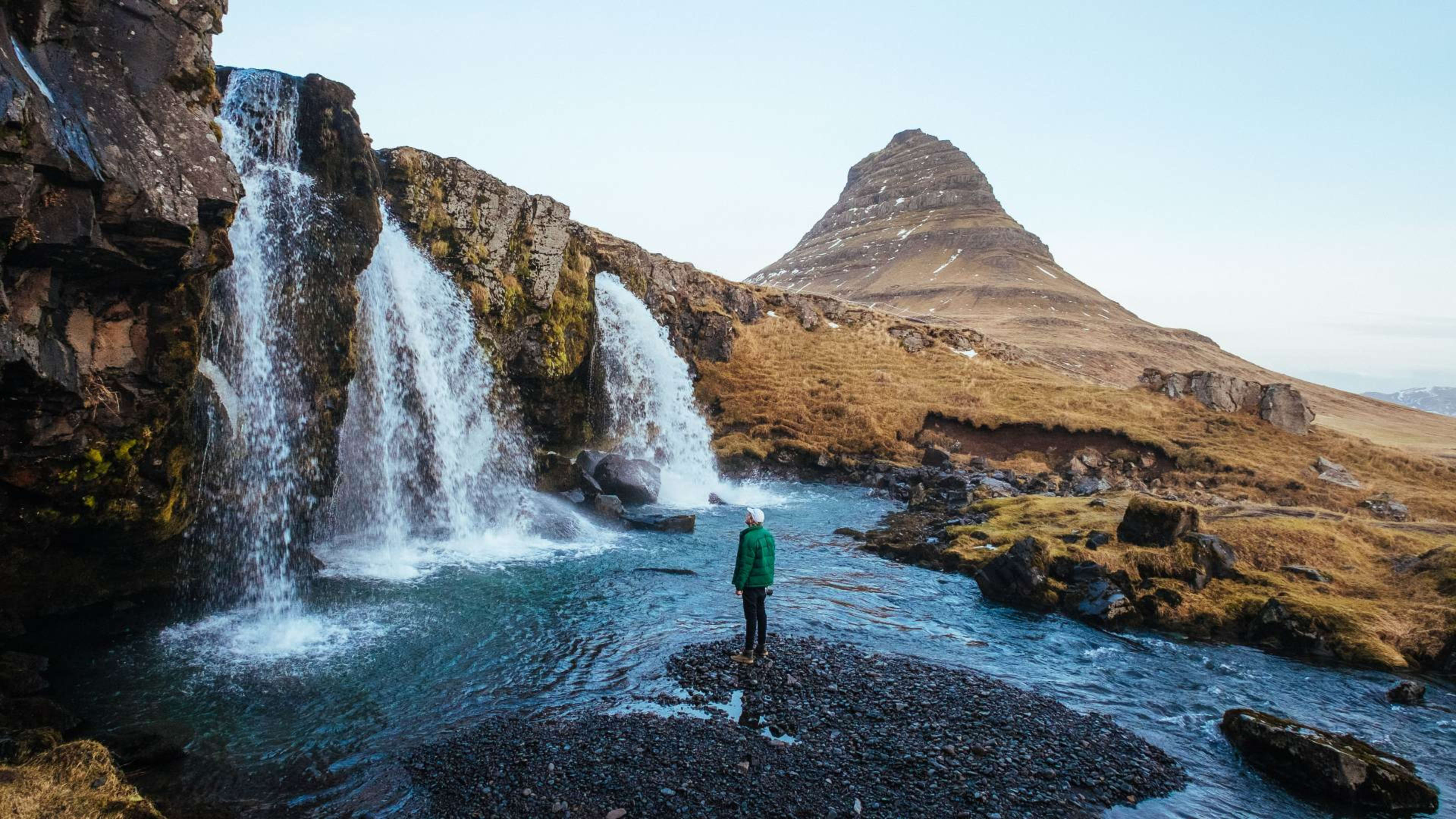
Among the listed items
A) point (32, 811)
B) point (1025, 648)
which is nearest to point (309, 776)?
point (32, 811)

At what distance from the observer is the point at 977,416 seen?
167ft

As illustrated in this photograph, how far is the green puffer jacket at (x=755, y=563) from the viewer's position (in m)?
15.1

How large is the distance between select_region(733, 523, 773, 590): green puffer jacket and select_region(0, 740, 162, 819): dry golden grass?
9892 millimetres

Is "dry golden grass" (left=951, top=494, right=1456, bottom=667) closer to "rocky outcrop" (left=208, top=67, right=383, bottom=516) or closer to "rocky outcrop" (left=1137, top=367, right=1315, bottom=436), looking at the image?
"rocky outcrop" (left=208, top=67, right=383, bottom=516)

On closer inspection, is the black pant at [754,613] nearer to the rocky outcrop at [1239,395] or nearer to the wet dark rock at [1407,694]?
the wet dark rock at [1407,694]

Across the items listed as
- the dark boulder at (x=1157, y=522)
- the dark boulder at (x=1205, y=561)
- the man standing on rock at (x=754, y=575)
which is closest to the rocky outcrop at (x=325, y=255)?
the man standing on rock at (x=754, y=575)

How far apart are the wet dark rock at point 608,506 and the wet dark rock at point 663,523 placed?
586 millimetres

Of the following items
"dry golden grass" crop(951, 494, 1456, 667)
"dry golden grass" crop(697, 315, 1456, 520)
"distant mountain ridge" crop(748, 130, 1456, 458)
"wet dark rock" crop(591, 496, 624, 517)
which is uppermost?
"distant mountain ridge" crop(748, 130, 1456, 458)

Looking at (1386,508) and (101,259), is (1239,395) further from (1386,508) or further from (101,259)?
(101,259)

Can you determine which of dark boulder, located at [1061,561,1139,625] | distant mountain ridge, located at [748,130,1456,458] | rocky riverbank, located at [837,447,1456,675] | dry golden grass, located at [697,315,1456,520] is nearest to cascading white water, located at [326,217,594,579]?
rocky riverbank, located at [837,447,1456,675]

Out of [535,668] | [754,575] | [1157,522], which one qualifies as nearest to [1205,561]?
[1157,522]

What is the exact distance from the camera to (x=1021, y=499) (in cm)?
3175

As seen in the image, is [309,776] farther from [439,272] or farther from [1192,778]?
[439,272]

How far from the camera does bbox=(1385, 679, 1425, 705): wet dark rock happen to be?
1488cm
